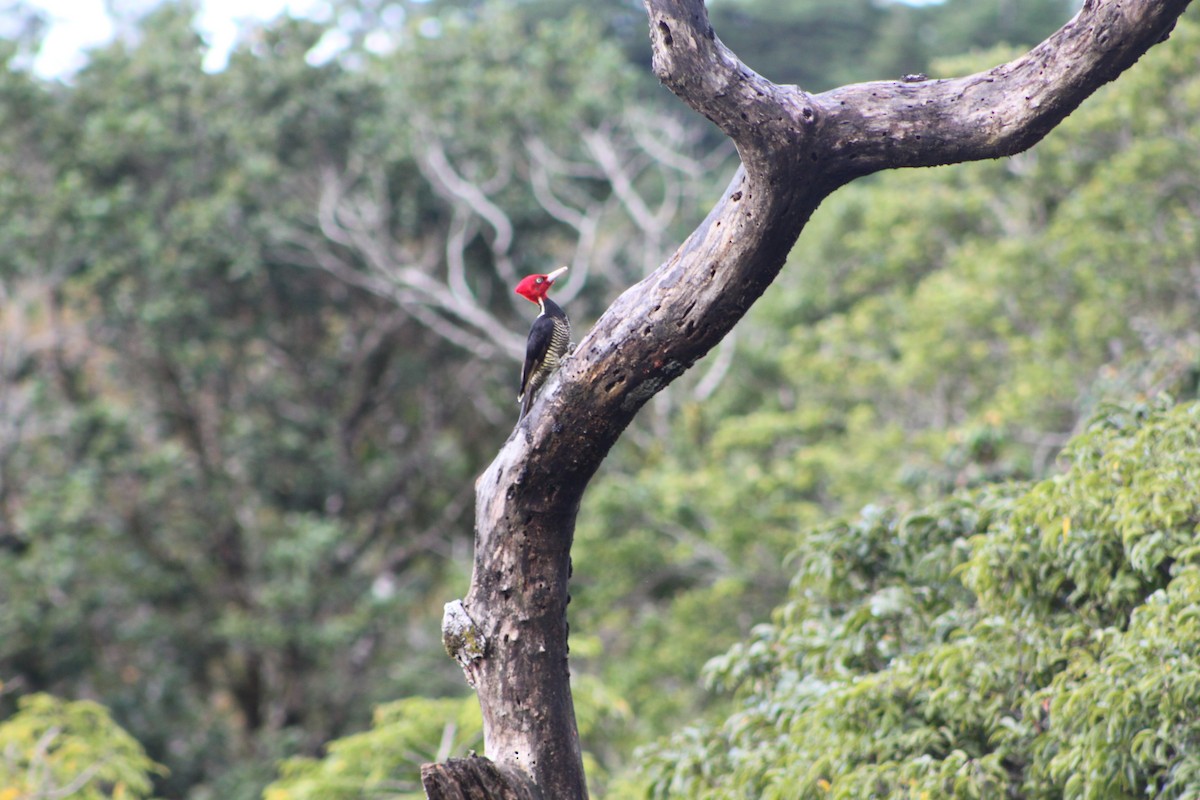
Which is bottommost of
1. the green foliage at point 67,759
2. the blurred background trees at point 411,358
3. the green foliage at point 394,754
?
the green foliage at point 394,754

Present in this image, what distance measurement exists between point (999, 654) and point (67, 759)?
517 cm

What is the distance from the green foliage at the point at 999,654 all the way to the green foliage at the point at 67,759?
340cm

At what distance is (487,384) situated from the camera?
1369 centimetres

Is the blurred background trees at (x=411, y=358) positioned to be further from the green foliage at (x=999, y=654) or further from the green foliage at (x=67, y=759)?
the green foliage at (x=999, y=654)

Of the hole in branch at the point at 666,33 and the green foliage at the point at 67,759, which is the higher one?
the green foliage at the point at 67,759

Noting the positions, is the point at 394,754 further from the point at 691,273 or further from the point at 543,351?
the point at 691,273

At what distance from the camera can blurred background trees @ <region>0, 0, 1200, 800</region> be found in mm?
9438

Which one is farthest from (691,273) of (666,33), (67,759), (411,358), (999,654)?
(411,358)

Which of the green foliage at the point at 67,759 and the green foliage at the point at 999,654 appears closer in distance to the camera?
the green foliage at the point at 999,654

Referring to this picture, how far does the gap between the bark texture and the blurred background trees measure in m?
3.49

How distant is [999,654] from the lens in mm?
3725

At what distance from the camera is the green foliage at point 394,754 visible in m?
6.33

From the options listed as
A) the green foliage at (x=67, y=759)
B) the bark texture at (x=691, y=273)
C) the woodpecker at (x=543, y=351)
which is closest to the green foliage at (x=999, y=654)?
the bark texture at (x=691, y=273)

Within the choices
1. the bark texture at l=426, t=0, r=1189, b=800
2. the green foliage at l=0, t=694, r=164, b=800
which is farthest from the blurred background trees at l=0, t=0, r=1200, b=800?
the bark texture at l=426, t=0, r=1189, b=800
